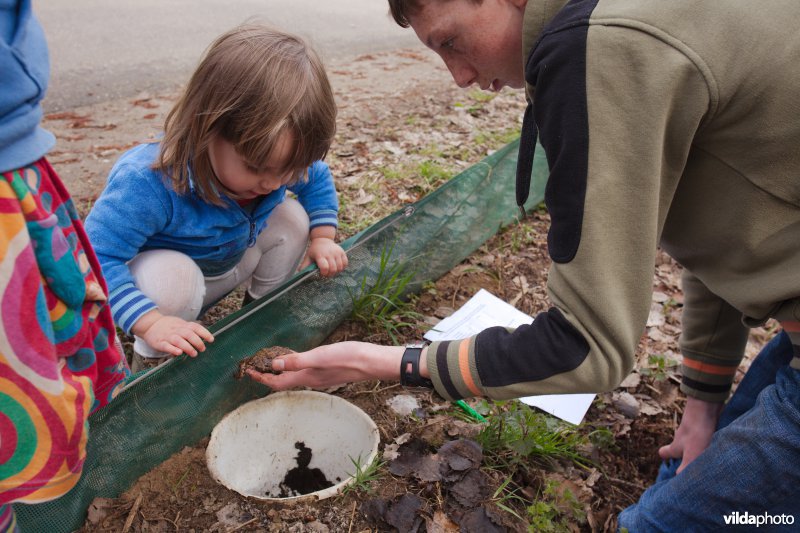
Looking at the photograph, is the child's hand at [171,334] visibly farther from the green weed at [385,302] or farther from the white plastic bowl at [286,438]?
the green weed at [385,302]

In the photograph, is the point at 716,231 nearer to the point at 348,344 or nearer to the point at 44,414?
the point at 348,344

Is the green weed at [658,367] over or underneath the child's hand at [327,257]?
underneath

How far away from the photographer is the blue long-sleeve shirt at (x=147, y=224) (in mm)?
1982

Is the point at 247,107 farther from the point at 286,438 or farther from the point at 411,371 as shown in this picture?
the point at 286,438

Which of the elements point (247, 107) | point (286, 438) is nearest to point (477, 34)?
point (247, 107)

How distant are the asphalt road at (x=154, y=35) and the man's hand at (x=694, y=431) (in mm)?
3431

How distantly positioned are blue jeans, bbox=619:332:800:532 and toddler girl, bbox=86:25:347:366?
1.42 meters

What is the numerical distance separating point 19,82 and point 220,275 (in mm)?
1427

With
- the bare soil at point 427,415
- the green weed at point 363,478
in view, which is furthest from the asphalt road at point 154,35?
the green weed at point 363,478

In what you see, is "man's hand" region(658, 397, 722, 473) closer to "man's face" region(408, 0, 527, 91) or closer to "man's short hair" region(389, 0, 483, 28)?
"man's face" region(408, 0, 527, 91)

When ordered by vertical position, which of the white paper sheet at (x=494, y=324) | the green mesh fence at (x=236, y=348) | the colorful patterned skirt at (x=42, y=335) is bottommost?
the white paper sheet at (x=494, y=324)

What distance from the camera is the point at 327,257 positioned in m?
2.46

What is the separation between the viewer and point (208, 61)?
2.00 meters

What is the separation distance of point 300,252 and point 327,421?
Result: 30.6 inches
